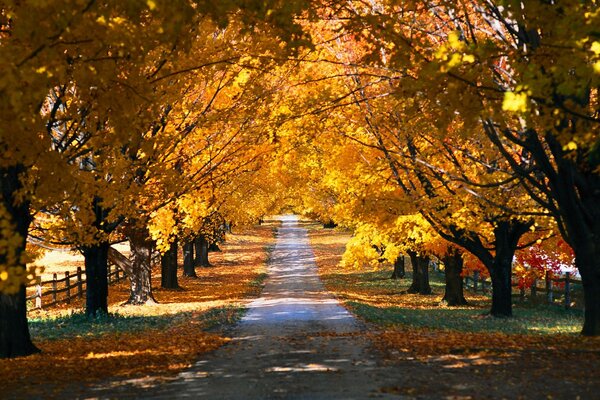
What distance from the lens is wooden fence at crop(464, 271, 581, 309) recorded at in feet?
72.5

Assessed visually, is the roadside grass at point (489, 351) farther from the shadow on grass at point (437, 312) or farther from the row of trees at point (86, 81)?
the row of trees at point (86, 81)

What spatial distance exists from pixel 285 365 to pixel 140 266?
1547 cm

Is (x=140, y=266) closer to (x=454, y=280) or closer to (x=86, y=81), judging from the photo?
(x=454, y=280)

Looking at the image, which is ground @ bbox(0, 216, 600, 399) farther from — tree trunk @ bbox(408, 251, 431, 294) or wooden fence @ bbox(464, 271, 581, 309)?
tree trunk @ bbox(408, 251, 431, 294)

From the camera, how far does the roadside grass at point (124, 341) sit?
9.20 meters

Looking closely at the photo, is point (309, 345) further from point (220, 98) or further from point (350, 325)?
point (220, 98)

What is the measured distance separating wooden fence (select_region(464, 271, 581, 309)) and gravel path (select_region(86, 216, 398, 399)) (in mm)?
7659

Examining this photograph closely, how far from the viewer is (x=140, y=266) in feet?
80.7

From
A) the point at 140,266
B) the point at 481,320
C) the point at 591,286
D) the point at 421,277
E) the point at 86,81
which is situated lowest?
the point at 481,320

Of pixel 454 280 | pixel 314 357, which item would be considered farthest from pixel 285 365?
pixel 454 280

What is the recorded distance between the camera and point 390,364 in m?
9.89

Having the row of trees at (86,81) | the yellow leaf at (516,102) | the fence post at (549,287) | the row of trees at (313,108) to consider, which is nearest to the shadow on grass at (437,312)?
the fence post at (549,287)

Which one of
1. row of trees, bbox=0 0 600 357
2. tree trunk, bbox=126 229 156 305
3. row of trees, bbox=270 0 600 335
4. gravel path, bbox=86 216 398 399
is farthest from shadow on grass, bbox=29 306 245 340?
row of trees, bbox=270 0 600 335

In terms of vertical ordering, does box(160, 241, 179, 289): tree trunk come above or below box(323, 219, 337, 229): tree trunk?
below
